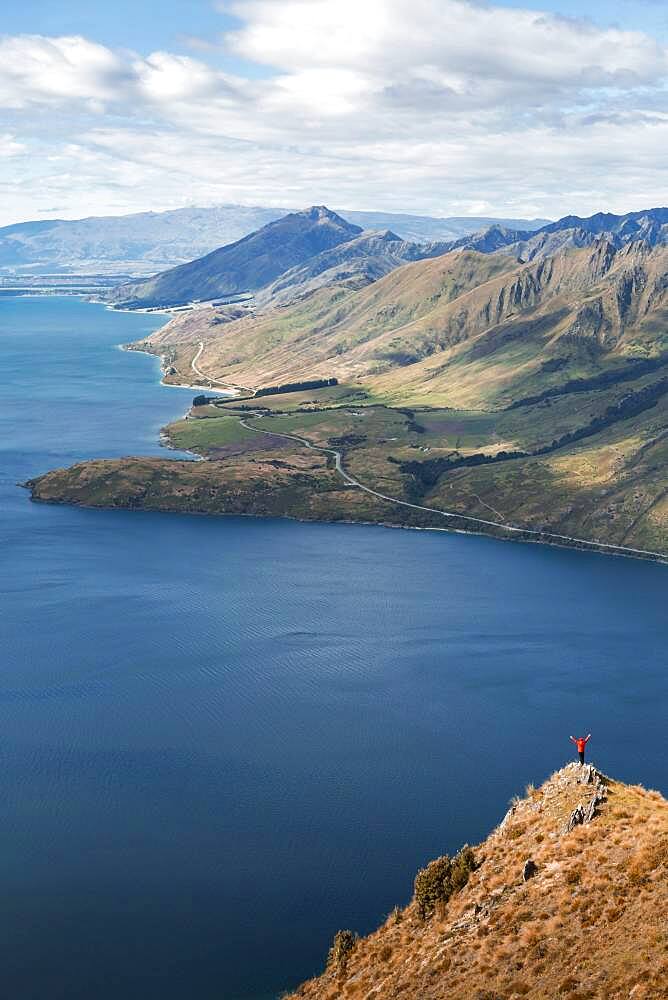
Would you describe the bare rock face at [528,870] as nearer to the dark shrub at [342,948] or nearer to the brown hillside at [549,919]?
the brown hillside at [549,919]

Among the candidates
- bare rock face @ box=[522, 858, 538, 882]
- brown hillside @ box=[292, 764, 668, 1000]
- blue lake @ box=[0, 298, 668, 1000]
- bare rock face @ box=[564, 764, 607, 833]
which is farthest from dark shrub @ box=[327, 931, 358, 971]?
bare rock face @ box=[564, 764, 607, 833]

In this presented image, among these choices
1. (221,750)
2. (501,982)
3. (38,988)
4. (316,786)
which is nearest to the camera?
(501,982)

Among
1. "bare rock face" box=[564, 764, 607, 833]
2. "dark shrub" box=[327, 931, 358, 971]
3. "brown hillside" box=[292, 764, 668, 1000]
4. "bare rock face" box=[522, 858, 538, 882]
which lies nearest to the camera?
"brown hillside" box=[292, 764, 668, 1000]

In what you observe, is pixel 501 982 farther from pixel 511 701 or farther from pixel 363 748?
pixel 511 701

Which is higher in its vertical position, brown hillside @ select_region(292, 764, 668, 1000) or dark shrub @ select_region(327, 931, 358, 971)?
brown hillside @ select_region(292, 764, 668, 1000)

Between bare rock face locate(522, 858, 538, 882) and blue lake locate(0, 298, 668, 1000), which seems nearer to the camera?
bare rock face locate(522, 858, 538, 882)

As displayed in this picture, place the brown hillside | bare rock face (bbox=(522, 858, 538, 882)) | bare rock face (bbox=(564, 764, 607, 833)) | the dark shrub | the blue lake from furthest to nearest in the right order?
1. the blue lake
2. the dark shrub
3. bare rock face (bbox=(564, 764, 607, 833))
4. bare rock face (bbox=(522, 858, 538, 882))
5. the brown hillside

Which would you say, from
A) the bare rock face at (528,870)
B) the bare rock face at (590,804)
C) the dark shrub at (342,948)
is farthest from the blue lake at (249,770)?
the bare rock face at (528,870)

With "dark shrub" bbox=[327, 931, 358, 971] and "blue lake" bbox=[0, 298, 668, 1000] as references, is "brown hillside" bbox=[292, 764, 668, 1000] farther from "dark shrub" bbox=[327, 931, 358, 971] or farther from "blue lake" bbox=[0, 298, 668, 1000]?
"blue lake" bbox=[0, 298, 668, 1000]

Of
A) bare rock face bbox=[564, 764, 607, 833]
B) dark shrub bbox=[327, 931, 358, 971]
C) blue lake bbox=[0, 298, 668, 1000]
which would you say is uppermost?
bare rock face bbox=[564, 764, 607, 833]

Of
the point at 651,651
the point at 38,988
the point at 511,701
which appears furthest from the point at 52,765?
the point at 651,651
